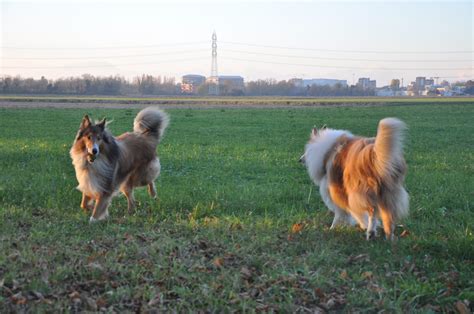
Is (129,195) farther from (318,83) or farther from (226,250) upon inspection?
(318,83)

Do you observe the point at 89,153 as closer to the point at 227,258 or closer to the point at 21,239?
the point at 21,239

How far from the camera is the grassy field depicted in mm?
4727

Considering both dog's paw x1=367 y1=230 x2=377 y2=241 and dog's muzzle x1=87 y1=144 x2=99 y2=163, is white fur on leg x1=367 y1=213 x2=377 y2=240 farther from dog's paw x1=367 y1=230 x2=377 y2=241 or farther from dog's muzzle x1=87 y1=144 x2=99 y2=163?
dog's muzzle x1=87 y1=144 x2=99 y2=163

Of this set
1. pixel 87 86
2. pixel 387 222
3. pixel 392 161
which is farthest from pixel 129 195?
pixel 87 86

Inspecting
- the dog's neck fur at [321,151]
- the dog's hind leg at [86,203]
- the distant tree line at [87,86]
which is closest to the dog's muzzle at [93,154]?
the dog's hind leg at [86,203]

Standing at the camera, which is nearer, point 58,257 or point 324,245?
point 58,257

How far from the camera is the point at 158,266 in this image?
17.7 feet

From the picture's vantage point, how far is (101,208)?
7.71 metres

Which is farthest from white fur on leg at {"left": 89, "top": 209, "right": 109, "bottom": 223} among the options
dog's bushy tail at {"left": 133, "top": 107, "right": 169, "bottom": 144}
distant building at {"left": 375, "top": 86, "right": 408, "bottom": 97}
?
distant building at {"left": 375, "top": 86, "right": 408, "bottom": 97}

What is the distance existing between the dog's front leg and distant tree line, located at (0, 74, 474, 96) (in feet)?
244

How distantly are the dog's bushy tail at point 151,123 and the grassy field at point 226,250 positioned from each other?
1269 mm

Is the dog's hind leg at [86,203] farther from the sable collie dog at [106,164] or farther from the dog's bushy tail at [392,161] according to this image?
the dog's bushy tail at [392,161]

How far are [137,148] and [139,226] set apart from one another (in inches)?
80.0

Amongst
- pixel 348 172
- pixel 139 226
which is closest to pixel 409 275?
pixel 348 172
